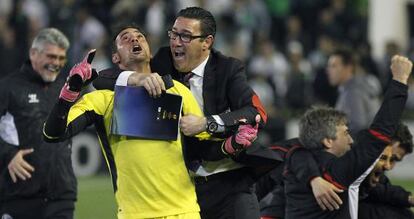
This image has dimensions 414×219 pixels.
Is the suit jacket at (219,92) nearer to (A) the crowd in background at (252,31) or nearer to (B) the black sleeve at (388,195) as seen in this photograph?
(B) the black sleeve at (388,195)

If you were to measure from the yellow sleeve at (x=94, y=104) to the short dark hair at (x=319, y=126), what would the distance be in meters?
1.76

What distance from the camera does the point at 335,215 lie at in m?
8.20

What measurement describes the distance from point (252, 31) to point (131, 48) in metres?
15.4

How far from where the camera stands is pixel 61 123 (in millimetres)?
7137

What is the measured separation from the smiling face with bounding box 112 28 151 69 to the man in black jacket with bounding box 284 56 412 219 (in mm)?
1543

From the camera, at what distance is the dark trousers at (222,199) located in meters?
7.91

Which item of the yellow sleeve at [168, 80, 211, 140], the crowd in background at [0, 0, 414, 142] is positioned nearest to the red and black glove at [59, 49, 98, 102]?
the yellow sleeve at [168, 80, 211, 140]

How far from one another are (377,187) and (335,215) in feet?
1.79

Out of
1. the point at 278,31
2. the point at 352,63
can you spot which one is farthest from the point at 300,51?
the point at 352,63

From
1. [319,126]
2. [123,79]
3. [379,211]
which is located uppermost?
[123,79]

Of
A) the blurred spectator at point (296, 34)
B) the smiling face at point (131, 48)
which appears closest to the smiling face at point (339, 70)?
the smiling face at point (131, 48)

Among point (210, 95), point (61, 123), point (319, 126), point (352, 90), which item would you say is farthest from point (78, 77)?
point (352, 90)

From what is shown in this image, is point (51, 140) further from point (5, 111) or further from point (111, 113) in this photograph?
point (5, 111)

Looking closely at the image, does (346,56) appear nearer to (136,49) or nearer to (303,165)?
(303,165)
